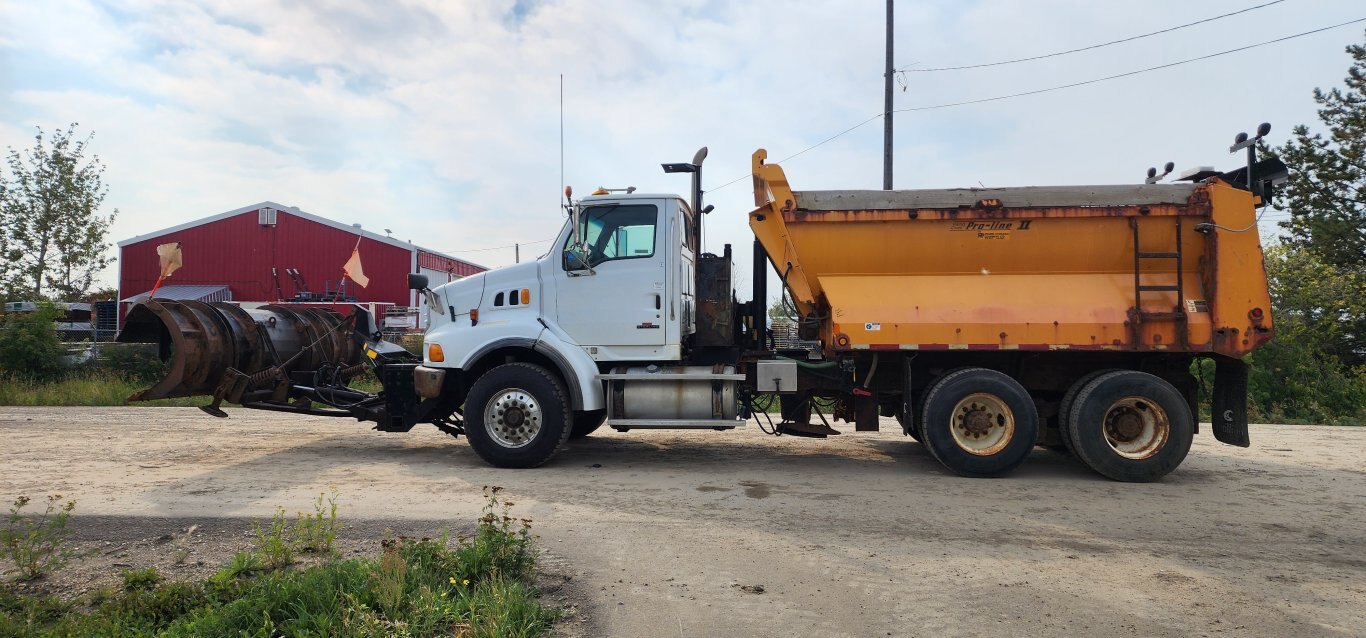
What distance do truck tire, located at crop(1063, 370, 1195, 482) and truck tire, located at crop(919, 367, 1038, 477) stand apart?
0.48 m

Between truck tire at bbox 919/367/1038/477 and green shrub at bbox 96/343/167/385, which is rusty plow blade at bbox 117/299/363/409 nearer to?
truck tire at bbox 919/367/1038/477

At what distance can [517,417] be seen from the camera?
7.40m

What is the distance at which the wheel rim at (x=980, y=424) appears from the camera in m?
7.04

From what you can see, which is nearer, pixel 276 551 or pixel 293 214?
pixel 276 551

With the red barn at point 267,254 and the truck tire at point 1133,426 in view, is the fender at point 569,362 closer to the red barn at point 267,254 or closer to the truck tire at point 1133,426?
the truck tire at point 1133,426

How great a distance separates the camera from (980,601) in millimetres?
3910

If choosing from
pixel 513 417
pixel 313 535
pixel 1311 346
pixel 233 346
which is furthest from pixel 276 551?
pixel 1311 346

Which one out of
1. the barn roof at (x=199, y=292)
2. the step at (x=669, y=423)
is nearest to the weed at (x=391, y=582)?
the step at (x=669, y=423)

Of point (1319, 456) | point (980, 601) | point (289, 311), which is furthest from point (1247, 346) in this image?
point (289, 311)

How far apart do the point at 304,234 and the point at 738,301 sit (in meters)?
27.4

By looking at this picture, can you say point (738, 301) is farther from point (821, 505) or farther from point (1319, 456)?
point (1319, 456)

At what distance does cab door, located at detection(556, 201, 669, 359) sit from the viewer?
757cm

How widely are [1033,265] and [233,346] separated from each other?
868cm

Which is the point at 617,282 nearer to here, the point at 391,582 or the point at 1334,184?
the point at 391,582
